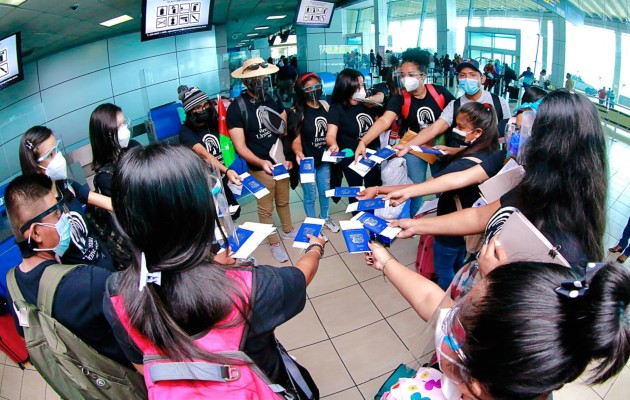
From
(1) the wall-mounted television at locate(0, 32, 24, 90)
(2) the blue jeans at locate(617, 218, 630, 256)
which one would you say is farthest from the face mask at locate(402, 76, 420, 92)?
(1) the wall-mounted television at locate(0, 32, 24, 90)

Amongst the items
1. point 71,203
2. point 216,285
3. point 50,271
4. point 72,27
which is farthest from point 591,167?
point 72,27

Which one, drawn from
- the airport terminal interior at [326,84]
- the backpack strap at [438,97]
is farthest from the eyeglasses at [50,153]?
the backpack strap at [438,97]

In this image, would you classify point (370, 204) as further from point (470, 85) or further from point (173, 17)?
point (173, 17)

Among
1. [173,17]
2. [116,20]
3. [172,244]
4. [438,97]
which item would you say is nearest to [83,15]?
[116,20]

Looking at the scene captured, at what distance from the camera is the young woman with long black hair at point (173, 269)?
89 centimetres

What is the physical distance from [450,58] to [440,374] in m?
8.01

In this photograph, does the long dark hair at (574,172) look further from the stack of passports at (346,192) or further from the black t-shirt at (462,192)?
the stack of passports at (346,192)

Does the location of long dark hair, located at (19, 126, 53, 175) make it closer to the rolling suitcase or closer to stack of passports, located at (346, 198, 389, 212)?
the rolling suitcase

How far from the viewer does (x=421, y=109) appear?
3.41 meters

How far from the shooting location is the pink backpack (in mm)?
898

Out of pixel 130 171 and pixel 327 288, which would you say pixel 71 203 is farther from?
pixel 327 288

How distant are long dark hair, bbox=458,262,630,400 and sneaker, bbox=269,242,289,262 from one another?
2.87 metres

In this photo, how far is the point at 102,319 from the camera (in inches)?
55.6

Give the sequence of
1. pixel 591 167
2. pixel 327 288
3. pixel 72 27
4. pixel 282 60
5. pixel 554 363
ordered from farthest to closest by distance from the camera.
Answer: pixel 282 60 < pixel 72 27 < pixel 327 288 < pixel 591 167 < pixel 554 363
